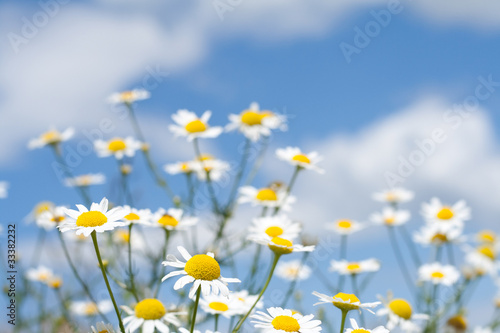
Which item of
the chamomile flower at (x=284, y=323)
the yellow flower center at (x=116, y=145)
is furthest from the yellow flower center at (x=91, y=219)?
the yellow flower center at (x=116, y=145)

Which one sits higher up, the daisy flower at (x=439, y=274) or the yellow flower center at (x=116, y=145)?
the yellow flower center at (x=116, y=145)

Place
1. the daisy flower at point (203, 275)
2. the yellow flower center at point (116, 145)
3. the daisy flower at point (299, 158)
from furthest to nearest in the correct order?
1. the yellow flower center at point (116, 145)
2. the daisy flower at point (299, 158)
3. the daisy flower at point (203, 275)

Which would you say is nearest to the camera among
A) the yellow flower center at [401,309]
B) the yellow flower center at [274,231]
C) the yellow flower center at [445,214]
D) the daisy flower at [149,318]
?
the daisy flower at [149,318]

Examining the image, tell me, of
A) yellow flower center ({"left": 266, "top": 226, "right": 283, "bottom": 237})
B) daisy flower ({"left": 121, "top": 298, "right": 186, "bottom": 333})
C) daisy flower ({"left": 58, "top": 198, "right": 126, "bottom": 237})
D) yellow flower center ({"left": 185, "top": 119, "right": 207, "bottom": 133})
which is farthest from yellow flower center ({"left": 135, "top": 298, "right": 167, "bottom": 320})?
yellow flower center ({"left": 185, "top": 119, "right": 207, "bottom": 133})

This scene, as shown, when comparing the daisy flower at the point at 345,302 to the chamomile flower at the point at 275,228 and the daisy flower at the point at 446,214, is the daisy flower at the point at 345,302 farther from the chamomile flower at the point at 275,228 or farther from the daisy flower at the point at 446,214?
the daisy flower at the point at 446,214

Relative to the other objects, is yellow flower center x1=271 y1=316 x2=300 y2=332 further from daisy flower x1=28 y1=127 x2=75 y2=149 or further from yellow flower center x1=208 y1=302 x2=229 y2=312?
daisy flower x1=28 y1=127 x2=75 y2=149

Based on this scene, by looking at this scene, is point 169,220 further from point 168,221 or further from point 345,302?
point 345,302

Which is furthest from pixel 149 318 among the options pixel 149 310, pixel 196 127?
pixel 196 127
